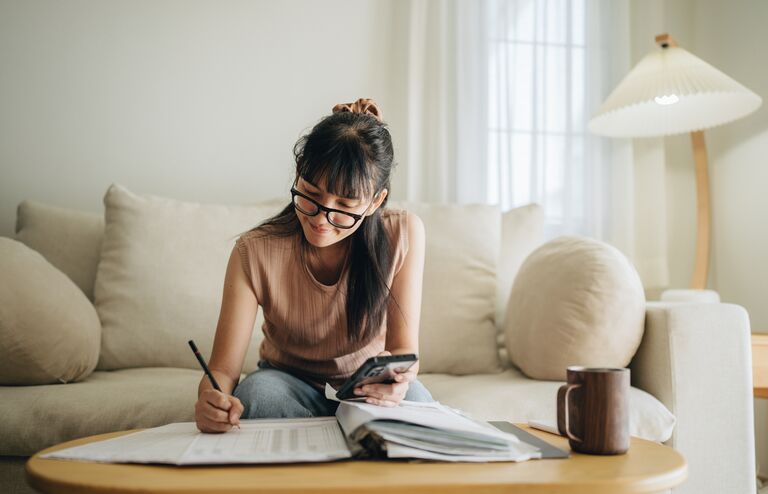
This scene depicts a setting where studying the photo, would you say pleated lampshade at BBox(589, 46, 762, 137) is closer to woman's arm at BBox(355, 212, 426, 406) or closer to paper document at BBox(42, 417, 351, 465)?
woman's arm at BBox(355, 212, 426, 406)

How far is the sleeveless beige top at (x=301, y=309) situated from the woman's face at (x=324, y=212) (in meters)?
0.14

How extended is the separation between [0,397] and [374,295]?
83 cm

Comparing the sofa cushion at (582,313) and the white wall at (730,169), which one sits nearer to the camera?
the sofa cushion at (582,313)

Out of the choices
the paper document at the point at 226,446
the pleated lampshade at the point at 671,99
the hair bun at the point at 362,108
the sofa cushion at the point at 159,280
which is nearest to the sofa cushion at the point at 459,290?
the sofa cushion at the point at 159,280

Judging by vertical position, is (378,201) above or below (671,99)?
below

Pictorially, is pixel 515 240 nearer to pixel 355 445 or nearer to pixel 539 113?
pixel 539 113

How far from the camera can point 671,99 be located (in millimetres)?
2172

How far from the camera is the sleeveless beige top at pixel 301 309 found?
50.9 inches

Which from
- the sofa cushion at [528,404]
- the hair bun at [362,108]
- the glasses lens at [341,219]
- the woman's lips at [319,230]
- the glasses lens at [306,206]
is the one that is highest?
the hair bun at [362,108]

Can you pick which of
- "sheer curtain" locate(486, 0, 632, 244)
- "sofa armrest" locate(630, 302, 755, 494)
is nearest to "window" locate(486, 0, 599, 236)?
"sheer curtain" locate(486, 0, 632, 244)

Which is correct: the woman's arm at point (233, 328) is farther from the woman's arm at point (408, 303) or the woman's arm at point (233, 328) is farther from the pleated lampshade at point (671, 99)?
the pleated lampshade at point (671, 99)

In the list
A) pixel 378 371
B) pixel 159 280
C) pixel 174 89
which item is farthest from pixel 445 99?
pixel 378 371

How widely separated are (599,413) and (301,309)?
24.9 inches

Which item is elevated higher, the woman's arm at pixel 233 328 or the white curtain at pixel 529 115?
the white curtain at pixel 529 115
